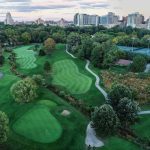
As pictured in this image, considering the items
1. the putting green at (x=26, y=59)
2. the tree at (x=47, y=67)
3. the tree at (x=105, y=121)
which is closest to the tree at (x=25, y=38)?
the putting green at (x=26, y=59)

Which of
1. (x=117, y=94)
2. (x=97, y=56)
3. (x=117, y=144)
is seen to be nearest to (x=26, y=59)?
(x=97, y=56)

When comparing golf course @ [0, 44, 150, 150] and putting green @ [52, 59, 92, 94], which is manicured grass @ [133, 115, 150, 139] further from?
putting green @ [52, 59, 92, 94]

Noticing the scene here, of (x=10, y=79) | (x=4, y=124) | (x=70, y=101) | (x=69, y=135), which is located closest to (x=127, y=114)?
(x=69, y=135)

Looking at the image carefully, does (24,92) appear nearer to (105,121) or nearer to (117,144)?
(105,121)

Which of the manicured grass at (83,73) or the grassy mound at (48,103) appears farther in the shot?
the manicured grass at (83,73)

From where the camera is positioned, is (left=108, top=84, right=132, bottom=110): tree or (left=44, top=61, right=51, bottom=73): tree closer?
(left=108, top=84, right=132, bottom=110): tree

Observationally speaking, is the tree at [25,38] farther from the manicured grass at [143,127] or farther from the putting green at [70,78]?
the manicured grass at [143,127]

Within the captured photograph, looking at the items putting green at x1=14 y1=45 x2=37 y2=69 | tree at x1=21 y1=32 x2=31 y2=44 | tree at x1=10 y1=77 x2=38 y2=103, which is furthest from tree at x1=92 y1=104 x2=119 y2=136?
tree at x1=21 y1=32 x2=31 y2=44
